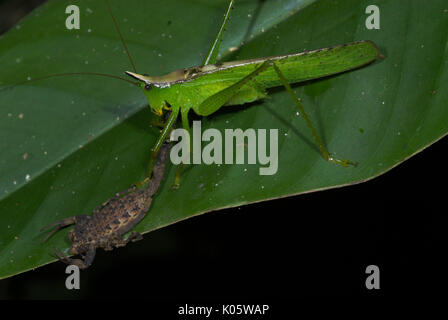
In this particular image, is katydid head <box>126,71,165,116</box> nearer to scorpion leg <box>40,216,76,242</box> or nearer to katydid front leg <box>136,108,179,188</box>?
katydid front leg <box>136,108,179,188</box>

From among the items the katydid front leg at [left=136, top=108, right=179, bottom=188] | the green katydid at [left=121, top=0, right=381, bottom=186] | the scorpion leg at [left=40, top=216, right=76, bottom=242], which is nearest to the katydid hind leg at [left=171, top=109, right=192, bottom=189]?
the green katydid at [left=121, top=0, right=381, bottom=186]

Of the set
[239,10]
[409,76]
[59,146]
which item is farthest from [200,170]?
[409,76]

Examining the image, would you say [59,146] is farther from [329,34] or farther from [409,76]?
[409,76]

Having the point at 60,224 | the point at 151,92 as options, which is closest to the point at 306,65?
the point at 151,92

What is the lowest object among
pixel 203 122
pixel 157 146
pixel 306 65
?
pixel 157 146

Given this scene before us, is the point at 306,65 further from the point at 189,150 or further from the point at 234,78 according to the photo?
the point at 189,150

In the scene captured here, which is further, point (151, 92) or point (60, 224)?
point (151, 92)
